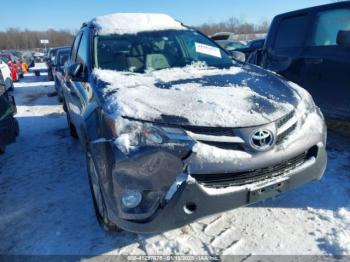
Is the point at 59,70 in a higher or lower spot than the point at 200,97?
lower

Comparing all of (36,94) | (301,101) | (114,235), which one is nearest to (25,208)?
(114,235)

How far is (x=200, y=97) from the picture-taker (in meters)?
2.88

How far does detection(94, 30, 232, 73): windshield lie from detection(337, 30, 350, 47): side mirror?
126 cm

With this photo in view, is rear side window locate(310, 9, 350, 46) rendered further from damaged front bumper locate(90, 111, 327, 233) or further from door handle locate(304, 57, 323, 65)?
damaged front bumper locate(90, 111, 327, 233)

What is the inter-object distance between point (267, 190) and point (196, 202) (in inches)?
22.6

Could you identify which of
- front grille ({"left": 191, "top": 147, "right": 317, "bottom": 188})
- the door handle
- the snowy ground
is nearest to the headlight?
front grille ({"left": 191, "top": 147, "right": 317, "bottom": 188})

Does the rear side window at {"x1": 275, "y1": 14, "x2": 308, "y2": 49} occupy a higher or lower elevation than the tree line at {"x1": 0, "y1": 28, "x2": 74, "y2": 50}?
higher

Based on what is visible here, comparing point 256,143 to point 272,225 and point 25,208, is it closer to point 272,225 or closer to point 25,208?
point 272,225

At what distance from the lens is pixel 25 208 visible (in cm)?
382

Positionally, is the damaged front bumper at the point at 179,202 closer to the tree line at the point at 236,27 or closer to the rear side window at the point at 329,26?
the rear side window at the point at 329,26

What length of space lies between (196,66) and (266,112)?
1.39 meters

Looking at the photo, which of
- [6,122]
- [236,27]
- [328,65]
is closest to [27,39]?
[236,27]

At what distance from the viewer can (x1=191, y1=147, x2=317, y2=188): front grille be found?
99.7 inches

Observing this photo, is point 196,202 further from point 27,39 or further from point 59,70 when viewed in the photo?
point 27,39
